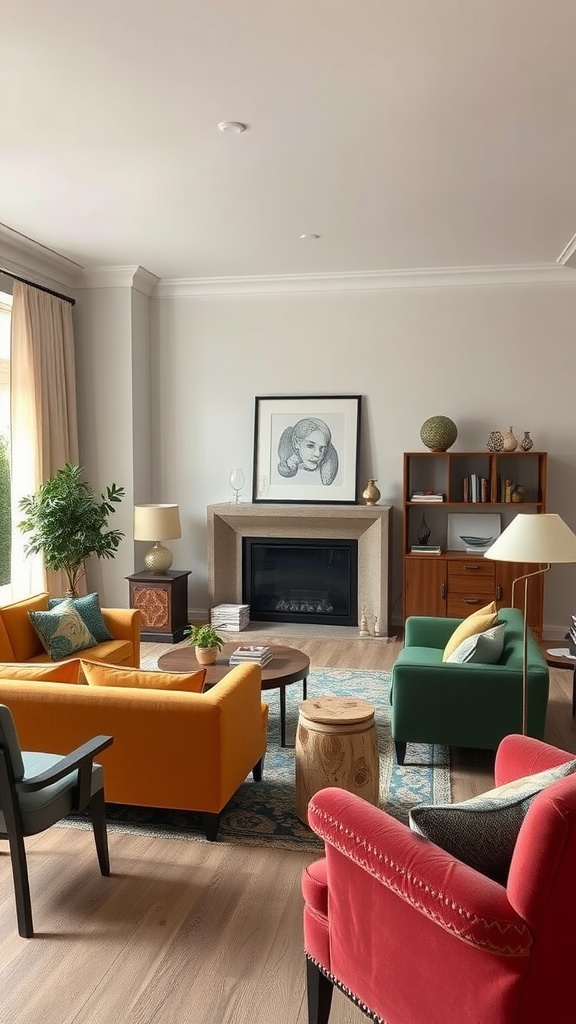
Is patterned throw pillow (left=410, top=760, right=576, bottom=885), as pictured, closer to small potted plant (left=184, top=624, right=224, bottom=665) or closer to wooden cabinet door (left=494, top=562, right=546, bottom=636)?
small potted plant (left=184, top=624, right=224, bottom=665)

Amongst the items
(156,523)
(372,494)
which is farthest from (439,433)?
(156,523)

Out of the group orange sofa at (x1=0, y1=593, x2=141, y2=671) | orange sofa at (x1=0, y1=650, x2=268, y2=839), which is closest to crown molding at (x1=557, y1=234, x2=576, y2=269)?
orange sofa at (x1=0, y1=593, x2=141, y2=671)

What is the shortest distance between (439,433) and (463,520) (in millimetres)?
851

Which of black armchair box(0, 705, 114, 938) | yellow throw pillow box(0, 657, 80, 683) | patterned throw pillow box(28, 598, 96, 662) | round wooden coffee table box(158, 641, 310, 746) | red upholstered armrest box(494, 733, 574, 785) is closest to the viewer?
red upholstered armrest box(494, 733, 574, 785)

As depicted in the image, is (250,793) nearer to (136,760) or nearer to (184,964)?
(136,760)

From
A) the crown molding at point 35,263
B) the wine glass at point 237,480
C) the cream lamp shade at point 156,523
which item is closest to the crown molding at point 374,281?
the crown molding at point 35,263

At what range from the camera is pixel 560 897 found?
1563mm

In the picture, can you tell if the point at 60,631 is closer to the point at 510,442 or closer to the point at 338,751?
the point at 338,751

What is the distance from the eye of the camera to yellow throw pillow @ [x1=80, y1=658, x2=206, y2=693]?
3277 mm

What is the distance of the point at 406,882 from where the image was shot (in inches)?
66.3

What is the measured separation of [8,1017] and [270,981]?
29.0 inches

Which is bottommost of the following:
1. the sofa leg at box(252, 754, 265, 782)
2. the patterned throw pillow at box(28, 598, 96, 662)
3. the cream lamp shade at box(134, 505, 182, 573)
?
the sofa leg at box(252, 754, 265, 782)

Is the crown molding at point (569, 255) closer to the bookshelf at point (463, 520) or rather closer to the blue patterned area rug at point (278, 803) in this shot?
the bookshelf at point (463, 520)

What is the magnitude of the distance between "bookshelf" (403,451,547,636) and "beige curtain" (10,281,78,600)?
297 centimetres
